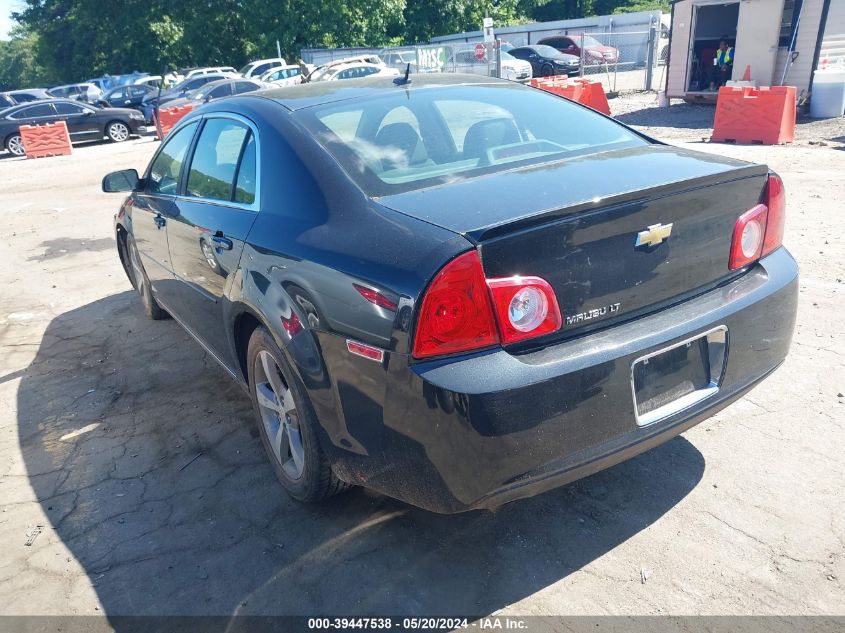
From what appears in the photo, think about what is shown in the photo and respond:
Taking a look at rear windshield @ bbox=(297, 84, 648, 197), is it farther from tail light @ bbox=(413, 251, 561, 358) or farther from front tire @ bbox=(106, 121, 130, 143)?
front tire @ bbox=(106, 121, 130, 143)

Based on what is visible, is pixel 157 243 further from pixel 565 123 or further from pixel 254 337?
pixel 565 123

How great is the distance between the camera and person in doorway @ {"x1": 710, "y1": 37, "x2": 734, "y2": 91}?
16594 mm

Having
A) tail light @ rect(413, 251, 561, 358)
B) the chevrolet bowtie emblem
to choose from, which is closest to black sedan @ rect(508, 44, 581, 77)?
the chevrolet bowtie emblem

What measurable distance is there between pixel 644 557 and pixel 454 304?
1288mm

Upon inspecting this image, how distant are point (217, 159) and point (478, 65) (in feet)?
77.3

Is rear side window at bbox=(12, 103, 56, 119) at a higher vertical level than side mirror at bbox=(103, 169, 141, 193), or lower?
lower

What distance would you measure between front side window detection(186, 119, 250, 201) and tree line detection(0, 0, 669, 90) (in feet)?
114

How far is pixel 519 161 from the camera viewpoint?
9.57 feet

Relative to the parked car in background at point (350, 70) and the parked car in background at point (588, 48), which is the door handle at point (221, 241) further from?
the parked car in background at point (588, 48)

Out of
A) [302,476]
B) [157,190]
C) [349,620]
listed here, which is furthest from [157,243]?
[349,620]

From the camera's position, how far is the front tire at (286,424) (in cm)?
277

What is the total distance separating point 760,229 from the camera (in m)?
2.82

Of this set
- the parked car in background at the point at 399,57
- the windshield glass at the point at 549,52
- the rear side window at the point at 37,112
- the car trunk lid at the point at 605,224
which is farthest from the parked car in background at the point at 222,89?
the car trunk lid at the point at 605,224

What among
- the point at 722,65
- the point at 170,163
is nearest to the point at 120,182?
the point at 170,163
